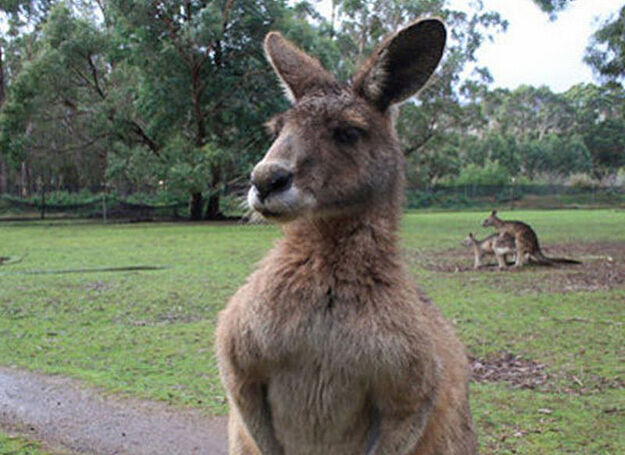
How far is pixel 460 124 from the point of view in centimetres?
3023

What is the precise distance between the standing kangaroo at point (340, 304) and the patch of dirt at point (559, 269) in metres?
6.86

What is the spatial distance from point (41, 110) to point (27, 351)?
20765 mm

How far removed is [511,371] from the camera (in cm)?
473

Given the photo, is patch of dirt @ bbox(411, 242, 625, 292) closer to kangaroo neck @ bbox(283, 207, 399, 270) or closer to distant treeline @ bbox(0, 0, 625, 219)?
distant treeline @ bbox(0, 0, 625, 219)

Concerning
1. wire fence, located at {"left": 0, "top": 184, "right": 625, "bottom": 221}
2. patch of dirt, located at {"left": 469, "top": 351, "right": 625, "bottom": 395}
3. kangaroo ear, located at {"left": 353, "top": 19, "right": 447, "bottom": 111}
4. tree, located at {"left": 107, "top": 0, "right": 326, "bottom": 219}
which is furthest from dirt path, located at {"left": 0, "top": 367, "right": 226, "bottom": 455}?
wire fence, located at {"left": 0, "top": 184, "right": 625, "bottom": 221}

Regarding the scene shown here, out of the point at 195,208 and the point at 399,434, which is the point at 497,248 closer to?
the point at 399,434

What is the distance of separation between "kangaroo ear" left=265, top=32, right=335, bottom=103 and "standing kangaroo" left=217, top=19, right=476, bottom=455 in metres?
0.02

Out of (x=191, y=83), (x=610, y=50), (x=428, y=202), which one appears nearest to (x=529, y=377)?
(x=610, y=50)

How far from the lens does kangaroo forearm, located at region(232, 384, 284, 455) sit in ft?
6.35

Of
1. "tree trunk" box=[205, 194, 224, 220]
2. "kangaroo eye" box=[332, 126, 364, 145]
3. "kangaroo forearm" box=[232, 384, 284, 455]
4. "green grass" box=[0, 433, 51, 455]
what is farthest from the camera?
"tree trunk" box=[205, 194, 224, 220]

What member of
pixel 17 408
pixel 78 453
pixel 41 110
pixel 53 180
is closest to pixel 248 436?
pixel 78 453

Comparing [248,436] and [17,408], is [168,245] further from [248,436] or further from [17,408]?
[248,436]

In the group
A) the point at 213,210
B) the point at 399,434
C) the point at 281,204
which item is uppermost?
the point at 281,204

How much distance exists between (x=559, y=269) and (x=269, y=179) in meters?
9.61
